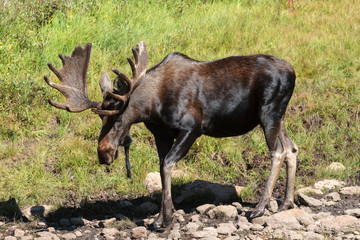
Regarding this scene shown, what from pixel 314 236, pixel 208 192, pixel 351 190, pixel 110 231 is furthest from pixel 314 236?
pixel 110 231

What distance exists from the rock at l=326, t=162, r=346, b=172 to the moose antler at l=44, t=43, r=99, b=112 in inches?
132

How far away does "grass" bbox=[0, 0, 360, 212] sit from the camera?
783 centimetres

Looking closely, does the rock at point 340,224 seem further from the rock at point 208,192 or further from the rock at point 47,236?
the rock at point 47,236

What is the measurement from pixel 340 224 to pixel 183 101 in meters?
2.09

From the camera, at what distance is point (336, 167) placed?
777cm

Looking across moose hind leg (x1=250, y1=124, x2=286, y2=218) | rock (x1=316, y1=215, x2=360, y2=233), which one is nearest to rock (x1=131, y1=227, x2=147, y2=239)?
moose hind leg (x1=250, y1=124, x2=286, y2=218)

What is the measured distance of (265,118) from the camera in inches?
252

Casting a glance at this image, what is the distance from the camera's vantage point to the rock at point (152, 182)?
298 inches

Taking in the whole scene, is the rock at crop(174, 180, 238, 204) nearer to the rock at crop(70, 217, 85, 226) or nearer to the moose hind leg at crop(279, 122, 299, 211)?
the moose hind leg at crop(279, 122, 299, 211)

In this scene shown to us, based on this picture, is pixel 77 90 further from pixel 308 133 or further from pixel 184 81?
pixel 308 133

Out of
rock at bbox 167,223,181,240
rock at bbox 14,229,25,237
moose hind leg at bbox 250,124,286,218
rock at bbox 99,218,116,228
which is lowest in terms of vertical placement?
rock at bbox 99,218,116,228

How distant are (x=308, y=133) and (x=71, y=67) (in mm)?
3748

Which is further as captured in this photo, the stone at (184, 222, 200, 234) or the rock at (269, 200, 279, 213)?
the rock at (269, 200, 279, 213)

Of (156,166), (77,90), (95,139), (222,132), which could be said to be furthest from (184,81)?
(95,139)
